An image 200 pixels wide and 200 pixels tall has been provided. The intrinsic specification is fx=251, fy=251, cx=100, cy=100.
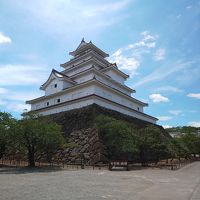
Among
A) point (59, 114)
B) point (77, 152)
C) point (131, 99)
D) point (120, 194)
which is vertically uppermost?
point (131, 99)

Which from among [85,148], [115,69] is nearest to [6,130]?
[85,148]

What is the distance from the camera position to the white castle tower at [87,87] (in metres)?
31.5

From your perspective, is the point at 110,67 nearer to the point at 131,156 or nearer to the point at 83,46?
the point at 83,46

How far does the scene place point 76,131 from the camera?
28.1 m

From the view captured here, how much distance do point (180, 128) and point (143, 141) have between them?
28.1 m

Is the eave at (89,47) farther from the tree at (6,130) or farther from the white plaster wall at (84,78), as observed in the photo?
the tree at (6,130)

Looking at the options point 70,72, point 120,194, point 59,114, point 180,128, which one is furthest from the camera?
point 180,128

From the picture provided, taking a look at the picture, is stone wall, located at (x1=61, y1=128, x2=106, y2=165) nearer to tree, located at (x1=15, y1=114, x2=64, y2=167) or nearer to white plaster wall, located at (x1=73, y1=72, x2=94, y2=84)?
tree, located at (x1=15, y1=114, x2=64, y2=167)

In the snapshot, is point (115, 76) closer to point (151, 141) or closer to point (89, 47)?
point (89, 47)

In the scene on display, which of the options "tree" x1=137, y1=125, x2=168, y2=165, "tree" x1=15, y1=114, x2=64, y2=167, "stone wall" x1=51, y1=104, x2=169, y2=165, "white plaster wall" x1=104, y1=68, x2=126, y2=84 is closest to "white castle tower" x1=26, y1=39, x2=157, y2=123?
"white plaster wall" x1=104, y1=68, x2=126, y2=84

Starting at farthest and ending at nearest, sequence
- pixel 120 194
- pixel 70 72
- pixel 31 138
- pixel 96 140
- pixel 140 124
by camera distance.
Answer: pixel 70 72, pixel 140 124, pixel 96 140, pixel 31 138, pixel 120 194

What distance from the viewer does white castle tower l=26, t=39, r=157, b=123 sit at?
3155 cm

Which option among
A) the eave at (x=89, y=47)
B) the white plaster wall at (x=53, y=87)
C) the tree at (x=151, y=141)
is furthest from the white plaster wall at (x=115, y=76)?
the tree at (x=151, y=141)

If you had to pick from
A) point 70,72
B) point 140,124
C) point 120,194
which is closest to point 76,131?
point 140,124
